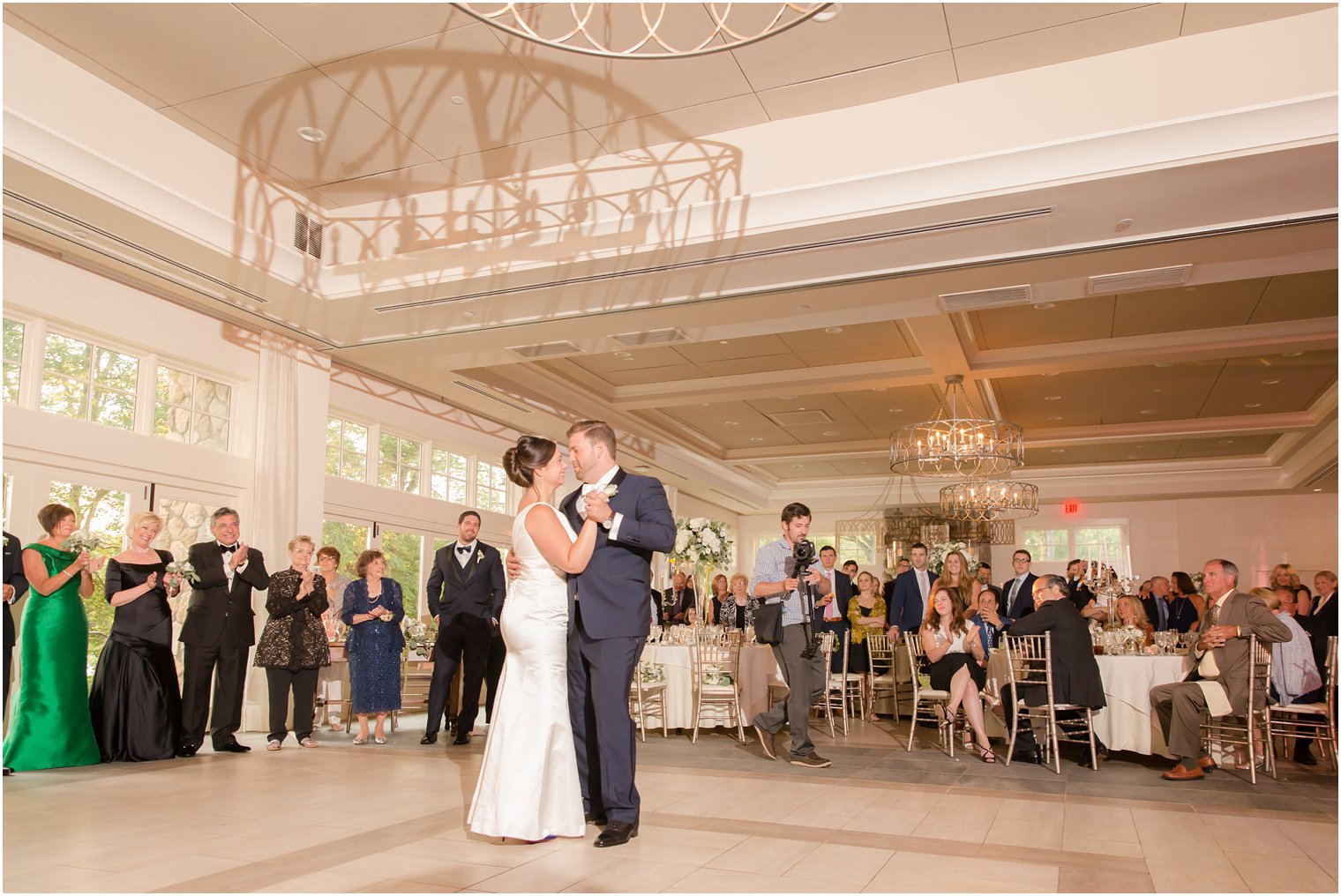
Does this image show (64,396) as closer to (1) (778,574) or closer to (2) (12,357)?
(2) (12,357)

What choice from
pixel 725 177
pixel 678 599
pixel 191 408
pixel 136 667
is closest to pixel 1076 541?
pixel 678 599

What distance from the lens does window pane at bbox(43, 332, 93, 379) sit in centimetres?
722

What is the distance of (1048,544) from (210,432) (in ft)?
51.7

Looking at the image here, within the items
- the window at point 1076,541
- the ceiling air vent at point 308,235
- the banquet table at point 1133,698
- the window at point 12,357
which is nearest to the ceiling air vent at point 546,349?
the ceiling air vent at point 308,235

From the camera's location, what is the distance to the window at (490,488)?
12758 mm

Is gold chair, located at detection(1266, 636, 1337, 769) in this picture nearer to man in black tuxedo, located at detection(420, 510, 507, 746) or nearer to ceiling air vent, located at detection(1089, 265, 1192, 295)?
ceiling air vent, located at detection(1089, 265, 1192, 295)

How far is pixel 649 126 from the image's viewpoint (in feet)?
22.3

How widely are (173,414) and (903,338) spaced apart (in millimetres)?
7032

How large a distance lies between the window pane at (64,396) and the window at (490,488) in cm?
563

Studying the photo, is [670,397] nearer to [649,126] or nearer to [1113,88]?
[649,126]

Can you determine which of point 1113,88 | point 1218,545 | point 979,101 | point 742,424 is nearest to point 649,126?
point 979,101

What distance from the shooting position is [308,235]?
7.91 meters

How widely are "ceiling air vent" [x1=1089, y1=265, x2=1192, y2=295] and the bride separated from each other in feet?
16.8

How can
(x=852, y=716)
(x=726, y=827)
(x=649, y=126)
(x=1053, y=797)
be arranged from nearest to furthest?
(x=726, y=827), (x=1053, y=797), (x=649, y=126), (x=852, y=716)
